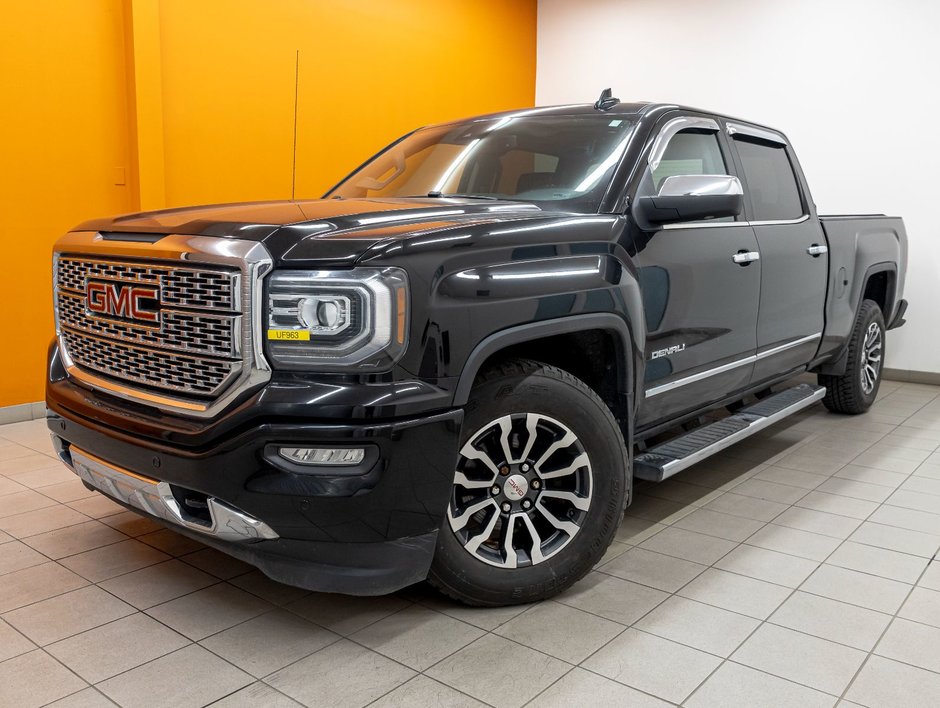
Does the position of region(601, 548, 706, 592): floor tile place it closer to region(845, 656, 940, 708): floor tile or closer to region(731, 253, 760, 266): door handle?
region(845, 656, 940, 708): floor tile

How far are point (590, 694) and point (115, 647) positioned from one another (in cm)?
128

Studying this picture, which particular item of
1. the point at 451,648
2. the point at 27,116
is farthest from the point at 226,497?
the point at 27,116

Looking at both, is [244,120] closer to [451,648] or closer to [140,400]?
[140,400]

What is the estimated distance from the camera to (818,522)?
3.34 meters

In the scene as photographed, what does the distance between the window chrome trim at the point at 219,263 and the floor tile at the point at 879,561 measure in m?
2.12

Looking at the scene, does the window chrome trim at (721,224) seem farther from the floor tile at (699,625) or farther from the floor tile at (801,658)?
the floor tile at (801,658)

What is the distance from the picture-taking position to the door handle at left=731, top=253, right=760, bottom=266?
10.9 ft

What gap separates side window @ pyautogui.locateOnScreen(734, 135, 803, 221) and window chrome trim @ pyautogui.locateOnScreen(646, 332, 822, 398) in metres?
0.59

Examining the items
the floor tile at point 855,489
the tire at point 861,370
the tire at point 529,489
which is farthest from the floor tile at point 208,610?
the tire at point 861,370

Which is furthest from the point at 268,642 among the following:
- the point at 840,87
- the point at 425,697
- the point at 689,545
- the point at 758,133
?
the point at 840,87

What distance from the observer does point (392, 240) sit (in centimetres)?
206

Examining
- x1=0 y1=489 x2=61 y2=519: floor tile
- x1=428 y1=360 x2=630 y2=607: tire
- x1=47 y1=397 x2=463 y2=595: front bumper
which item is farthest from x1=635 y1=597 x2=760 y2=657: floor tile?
x1=0 y1=489 x2=61 y2=519: floor tile

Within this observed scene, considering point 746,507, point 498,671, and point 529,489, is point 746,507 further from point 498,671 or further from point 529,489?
point 498,671

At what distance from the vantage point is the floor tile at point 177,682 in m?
2.03
